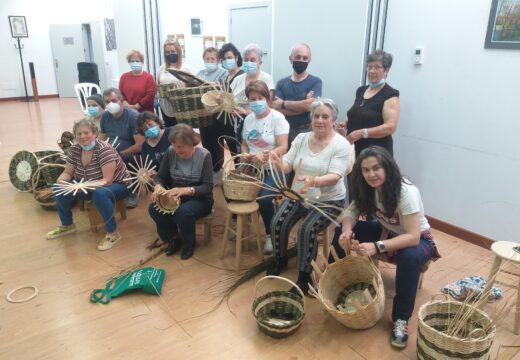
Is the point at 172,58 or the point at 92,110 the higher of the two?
the point at 172,58

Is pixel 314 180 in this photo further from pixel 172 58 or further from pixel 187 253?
pixel 172 58

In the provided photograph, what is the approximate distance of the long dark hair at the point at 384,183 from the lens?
2.15 meters

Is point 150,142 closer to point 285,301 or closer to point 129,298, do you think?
point 129,298

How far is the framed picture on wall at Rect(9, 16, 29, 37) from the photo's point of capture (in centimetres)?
1015

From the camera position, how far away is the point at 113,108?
389 centimetres

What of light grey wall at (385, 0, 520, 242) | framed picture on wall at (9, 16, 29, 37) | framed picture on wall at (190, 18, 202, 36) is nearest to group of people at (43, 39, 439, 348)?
light grey wall at (385, 0, 520, 242)

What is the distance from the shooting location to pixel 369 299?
2191mm

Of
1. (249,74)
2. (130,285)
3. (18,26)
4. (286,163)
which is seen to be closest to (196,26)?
(249,74)

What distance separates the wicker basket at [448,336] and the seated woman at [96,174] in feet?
7.86

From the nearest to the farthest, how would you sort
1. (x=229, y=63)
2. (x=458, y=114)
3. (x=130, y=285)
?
(x=130, y=285) < (x=458, y=114) < (x=229, y=63)

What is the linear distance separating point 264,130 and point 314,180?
29.2 inches

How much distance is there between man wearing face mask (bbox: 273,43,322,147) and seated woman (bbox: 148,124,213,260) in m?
0.85

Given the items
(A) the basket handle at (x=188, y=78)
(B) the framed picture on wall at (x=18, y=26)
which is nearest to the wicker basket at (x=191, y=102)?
(A) the basket handle at (x=188, y=78)

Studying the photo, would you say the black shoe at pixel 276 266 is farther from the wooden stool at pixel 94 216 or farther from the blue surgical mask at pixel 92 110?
the blue surgical mask at pixel 92 110
